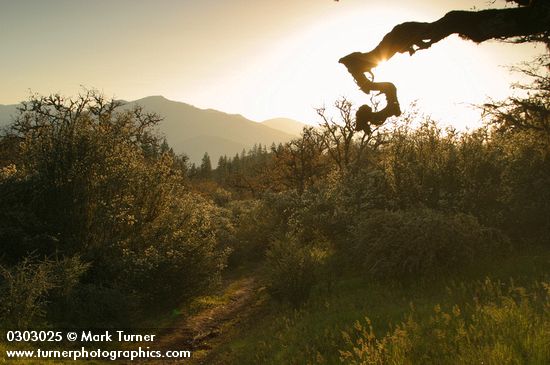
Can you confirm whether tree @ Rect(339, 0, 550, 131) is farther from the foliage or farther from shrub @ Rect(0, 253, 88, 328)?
the foliage

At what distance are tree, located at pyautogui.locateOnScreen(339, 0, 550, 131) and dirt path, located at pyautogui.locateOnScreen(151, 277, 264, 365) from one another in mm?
9382

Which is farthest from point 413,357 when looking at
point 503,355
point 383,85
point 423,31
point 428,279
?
point 428,279

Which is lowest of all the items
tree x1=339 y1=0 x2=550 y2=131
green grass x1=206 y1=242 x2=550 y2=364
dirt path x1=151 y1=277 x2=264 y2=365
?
dirt path x1=151 y1=277 x2=264 y2=365

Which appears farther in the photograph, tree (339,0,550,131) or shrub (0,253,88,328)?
shrub (0,253,88,328)

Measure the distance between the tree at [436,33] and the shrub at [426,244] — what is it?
8.53 meters

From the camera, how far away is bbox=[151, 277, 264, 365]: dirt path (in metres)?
12.8

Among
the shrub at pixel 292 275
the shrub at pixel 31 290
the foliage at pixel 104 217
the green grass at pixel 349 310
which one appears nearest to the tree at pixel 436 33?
the green grass at pixel 349 310

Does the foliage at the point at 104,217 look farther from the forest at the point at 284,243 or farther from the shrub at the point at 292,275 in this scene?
the shrub at the point at 292,275

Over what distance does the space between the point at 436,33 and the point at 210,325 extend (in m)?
13.0

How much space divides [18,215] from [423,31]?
14.5m

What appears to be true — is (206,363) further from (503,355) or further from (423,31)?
(423,31)

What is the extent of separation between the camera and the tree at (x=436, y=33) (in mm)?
4316

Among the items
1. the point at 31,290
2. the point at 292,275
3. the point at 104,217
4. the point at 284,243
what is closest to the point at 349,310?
the point at 292,275

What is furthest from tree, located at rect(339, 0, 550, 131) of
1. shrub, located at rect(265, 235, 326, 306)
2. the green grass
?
shrub, located at rect(265, 235, 326, 306)
